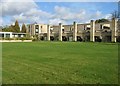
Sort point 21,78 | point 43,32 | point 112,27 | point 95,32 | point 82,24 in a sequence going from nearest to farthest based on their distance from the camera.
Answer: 1. point 21,78
2. point 112,27
3. point 95,32
4. point 82,24
5. point 43,32

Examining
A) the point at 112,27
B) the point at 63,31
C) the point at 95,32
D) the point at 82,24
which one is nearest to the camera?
the point at 112,27

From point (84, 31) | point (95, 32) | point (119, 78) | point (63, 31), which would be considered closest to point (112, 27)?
point (95, 32)

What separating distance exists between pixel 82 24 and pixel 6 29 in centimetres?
3321

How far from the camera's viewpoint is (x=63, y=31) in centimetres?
10756

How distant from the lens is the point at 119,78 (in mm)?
9016

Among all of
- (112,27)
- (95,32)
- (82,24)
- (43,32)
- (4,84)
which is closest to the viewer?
(4,84)

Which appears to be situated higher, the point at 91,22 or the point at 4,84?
the point at 91,22

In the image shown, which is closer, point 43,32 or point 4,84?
point 4,84

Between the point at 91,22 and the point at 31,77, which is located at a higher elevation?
the point at 91,22

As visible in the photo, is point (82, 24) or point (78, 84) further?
point (82, 24)

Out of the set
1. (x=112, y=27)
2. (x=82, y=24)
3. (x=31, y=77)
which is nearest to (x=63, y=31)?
(x=82, y=24)

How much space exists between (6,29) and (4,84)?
343 ft

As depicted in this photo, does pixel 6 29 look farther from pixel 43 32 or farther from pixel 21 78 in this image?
pixel 21 78

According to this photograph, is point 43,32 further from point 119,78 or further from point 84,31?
point 119,78
